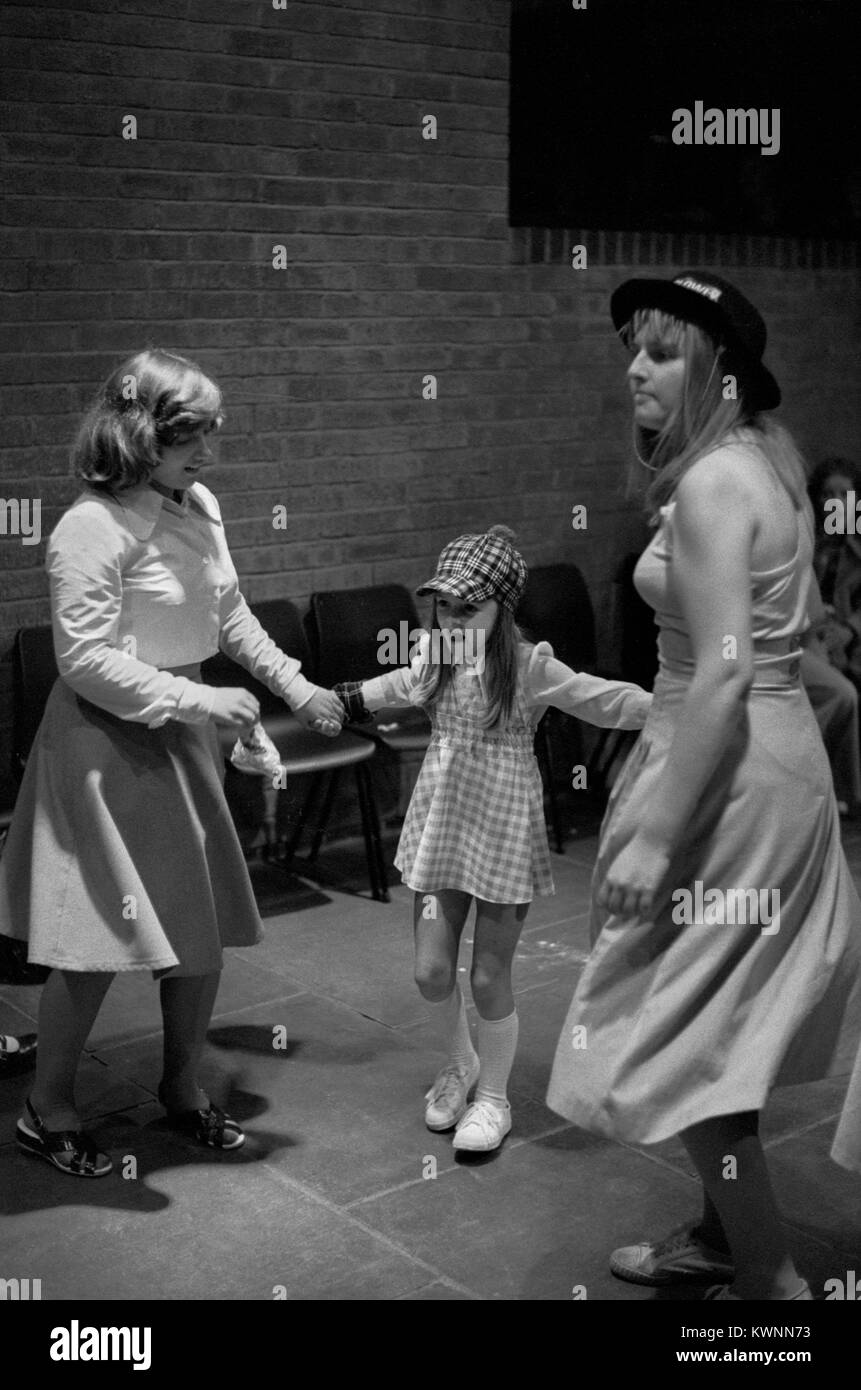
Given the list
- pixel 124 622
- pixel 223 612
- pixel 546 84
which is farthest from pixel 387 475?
pixel 124 622

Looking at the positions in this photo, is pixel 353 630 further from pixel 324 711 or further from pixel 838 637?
pixel 324 711

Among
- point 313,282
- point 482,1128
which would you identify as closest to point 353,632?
point 313,282

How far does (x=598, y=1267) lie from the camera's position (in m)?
3.23

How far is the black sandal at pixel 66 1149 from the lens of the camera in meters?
3.57

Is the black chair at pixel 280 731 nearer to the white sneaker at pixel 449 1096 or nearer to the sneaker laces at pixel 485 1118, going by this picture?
the white sneaker at pixel 449 1096

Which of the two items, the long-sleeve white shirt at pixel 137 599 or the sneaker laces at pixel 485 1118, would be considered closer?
the long-sleeve white shirt at pixel 137 599

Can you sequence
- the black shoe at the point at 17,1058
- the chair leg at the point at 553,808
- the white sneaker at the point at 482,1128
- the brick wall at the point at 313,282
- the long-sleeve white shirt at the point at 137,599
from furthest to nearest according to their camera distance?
1. the chair leg at the point at 553,808
2. the brick wall at the point at 313,282
3. the black shoe at the point at 17,1058
4. the white sneaker at the point at 482,1128
5. the long-sleeve white shirt at the point at 137,599

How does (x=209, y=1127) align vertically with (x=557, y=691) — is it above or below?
below

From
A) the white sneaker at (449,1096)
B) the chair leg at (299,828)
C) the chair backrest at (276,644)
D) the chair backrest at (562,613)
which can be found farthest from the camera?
the chair backrest at (562,613)

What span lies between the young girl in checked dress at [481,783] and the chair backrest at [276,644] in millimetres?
1990

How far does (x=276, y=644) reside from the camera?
5648 mm

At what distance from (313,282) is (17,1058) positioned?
280 cm

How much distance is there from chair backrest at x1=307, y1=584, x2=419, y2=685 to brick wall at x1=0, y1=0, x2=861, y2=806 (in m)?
0.13

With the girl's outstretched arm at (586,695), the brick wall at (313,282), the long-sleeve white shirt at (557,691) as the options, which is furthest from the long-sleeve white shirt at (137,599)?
the brick wall at (313,282)
